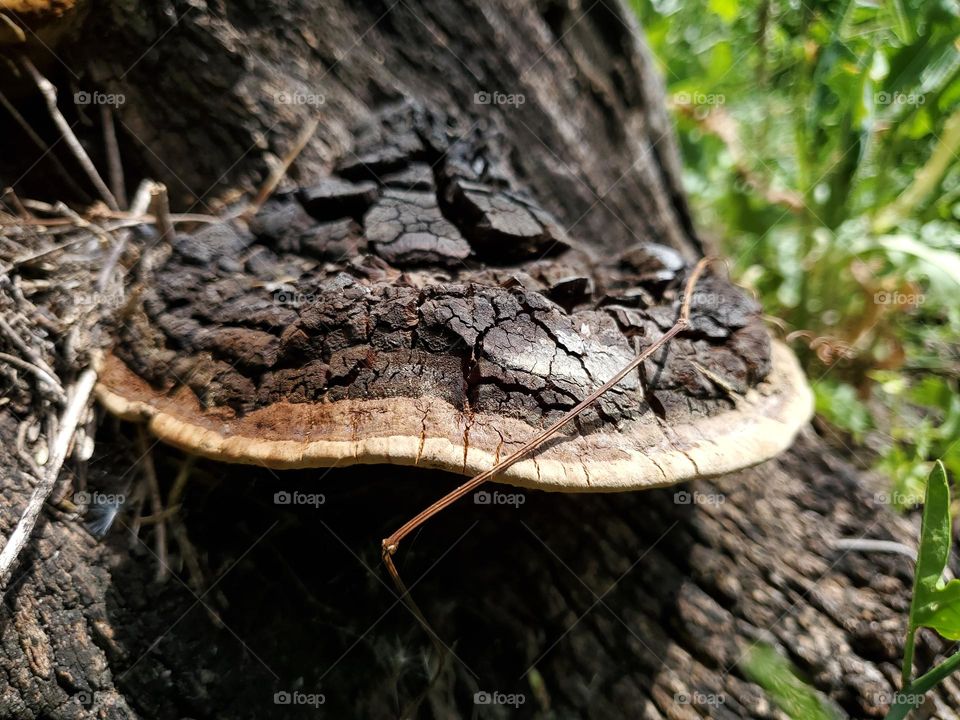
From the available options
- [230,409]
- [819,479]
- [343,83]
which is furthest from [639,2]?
[230,409]

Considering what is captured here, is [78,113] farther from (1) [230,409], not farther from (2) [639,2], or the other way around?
(2) [639,2]

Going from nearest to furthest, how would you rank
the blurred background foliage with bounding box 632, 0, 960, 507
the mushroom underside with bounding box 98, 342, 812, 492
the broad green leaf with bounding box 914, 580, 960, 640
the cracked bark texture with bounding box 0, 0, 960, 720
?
the mushroom underside with bounding box 98, 342, 812, 492
the broad green leaf with bounding box 914, 580, 960, 640
the cracked bark texture with bounding box 0, 0, 960, 720
the blurred background foliage with bounding box 632, 0, 960, 507

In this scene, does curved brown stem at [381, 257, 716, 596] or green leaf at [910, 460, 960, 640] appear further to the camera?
green leaf at [910, 460, 960, 640]

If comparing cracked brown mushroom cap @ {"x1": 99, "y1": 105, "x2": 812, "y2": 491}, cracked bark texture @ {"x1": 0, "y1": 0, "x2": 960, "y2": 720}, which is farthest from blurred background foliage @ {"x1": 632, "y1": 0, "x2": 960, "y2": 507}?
cracked brown mushroom cap @ {"x1": 99, "y1": 105, "x2": 812, "y2": 491}

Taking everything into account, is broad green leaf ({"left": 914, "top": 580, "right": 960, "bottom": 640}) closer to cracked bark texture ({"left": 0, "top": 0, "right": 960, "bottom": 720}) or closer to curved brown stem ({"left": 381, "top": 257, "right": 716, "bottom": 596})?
cracked bark texture ({"left": 0, "top": 0, "right": 960, "bottom": 720})

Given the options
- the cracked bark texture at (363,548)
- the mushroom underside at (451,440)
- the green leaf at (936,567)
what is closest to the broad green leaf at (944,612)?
the green leaf at (936,567)

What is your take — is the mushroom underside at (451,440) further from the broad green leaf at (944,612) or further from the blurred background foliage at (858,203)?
the blurred background foliage at (858,203)

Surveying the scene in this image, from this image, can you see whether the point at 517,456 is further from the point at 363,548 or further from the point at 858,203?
the point at 858,203
